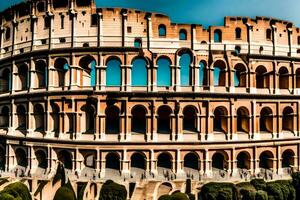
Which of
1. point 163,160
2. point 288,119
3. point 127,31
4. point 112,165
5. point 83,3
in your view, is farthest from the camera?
point 288,119

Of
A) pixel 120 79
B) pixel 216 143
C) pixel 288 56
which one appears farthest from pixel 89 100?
pixel 288 56

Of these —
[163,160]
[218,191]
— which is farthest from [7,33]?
[218,191]

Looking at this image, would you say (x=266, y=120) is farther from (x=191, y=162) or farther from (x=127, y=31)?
(x=127, y=31)

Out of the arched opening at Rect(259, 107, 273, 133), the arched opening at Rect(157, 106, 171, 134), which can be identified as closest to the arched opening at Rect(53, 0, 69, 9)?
the arched opening at Rect(157, 106, 171, 134)

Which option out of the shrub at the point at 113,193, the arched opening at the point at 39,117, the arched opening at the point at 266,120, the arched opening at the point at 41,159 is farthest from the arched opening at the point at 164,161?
the arched opening at the point at 39,117

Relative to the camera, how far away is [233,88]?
2292 centimetres

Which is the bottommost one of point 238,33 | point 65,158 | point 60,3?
point 65,158

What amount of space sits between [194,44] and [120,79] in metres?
7.04

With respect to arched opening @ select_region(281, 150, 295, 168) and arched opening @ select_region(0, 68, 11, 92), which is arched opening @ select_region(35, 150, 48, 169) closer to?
arched opening @ select_region(0, 68, 11, 92)

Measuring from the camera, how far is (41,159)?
23703mm

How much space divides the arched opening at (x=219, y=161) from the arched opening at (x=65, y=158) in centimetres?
1259

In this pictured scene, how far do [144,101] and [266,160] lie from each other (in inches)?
502

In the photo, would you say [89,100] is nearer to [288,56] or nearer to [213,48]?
[213,48]

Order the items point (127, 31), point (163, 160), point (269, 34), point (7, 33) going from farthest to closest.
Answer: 1. point (7, 33)
2. point (269, 34)
3. point (163, 160)
4. point (127, 31)
